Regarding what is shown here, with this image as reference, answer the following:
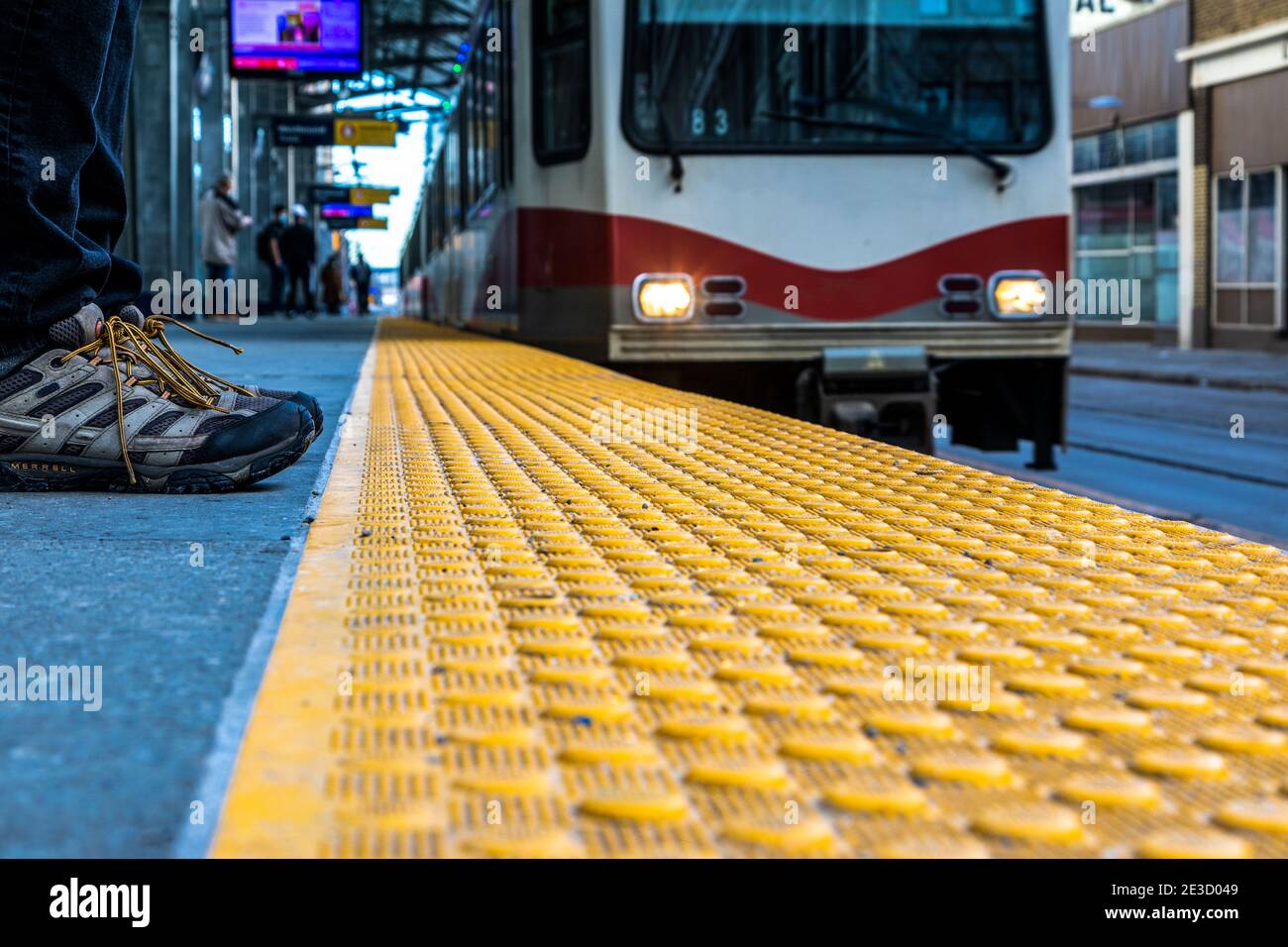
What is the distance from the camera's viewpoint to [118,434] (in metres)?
2.83

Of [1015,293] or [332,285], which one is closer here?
[1015,293]

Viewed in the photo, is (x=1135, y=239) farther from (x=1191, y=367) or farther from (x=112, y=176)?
(x=112, y=176)

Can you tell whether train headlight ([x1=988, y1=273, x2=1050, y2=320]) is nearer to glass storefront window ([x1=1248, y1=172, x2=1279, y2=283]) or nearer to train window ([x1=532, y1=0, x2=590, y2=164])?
train window ([x1=532, y1=0, x2=590, y2=164])

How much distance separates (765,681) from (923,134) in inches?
223

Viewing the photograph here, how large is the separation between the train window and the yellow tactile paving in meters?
4.51

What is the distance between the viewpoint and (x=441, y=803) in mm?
1116

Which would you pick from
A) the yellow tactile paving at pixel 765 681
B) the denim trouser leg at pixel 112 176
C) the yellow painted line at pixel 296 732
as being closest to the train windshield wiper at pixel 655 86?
the denim trouser leg at pixel 112 176

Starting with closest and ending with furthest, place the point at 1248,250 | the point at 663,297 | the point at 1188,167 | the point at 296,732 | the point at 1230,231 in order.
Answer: the point at 296,732 → the point at 663,297 → the point at 1248,250 → the point at 1230,231 → the point at 1188,167

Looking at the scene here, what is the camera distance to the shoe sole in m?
2.85

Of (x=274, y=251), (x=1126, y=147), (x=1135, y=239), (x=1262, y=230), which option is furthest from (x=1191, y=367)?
(x=274, y=251)

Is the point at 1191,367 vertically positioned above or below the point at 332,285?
below

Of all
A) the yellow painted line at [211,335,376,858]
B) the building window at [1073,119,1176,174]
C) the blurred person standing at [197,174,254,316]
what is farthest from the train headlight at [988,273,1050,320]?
the building window at [1073,119,1176,174]
